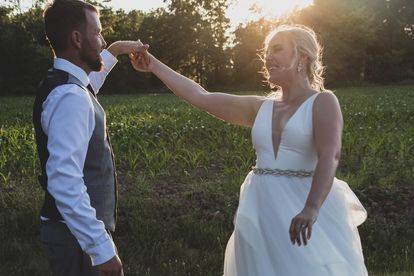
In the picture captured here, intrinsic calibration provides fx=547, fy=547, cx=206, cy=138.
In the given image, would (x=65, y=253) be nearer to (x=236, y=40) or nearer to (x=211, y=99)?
(x=211, y=99)

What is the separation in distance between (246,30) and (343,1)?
12950 mm

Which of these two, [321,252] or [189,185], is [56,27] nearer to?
[321,252]

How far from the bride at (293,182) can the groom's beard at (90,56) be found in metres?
1.20

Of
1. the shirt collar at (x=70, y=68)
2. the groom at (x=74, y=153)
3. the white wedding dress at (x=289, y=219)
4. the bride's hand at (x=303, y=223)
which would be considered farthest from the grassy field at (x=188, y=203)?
the shirt collar at (x=70, y=68)

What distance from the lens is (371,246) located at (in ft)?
21.0

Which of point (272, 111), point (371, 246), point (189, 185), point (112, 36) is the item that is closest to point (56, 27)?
point (272, 111)

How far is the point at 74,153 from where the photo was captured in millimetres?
2438

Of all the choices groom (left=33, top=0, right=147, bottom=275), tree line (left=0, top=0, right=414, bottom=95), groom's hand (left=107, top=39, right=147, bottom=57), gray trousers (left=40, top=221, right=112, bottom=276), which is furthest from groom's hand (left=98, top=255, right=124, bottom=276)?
tree line (left=0, top=0, right=414, bottom=95)

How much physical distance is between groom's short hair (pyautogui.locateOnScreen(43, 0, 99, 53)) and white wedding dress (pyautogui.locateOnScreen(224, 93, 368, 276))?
1379 millimetres

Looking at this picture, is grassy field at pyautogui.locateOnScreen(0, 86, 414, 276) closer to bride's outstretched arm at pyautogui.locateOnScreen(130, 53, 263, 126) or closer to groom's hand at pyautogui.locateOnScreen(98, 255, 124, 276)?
bride's outstretched arm at pyautogui.locateOnScreen(130, 53, 263, 126)

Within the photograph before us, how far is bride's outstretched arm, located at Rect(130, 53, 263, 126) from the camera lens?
3.79m

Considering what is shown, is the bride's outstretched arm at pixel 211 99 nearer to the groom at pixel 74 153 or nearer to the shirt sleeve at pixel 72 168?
the groom at pixel 74 153

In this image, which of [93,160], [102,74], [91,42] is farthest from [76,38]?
[102,74]

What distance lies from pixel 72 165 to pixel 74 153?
54 mm
